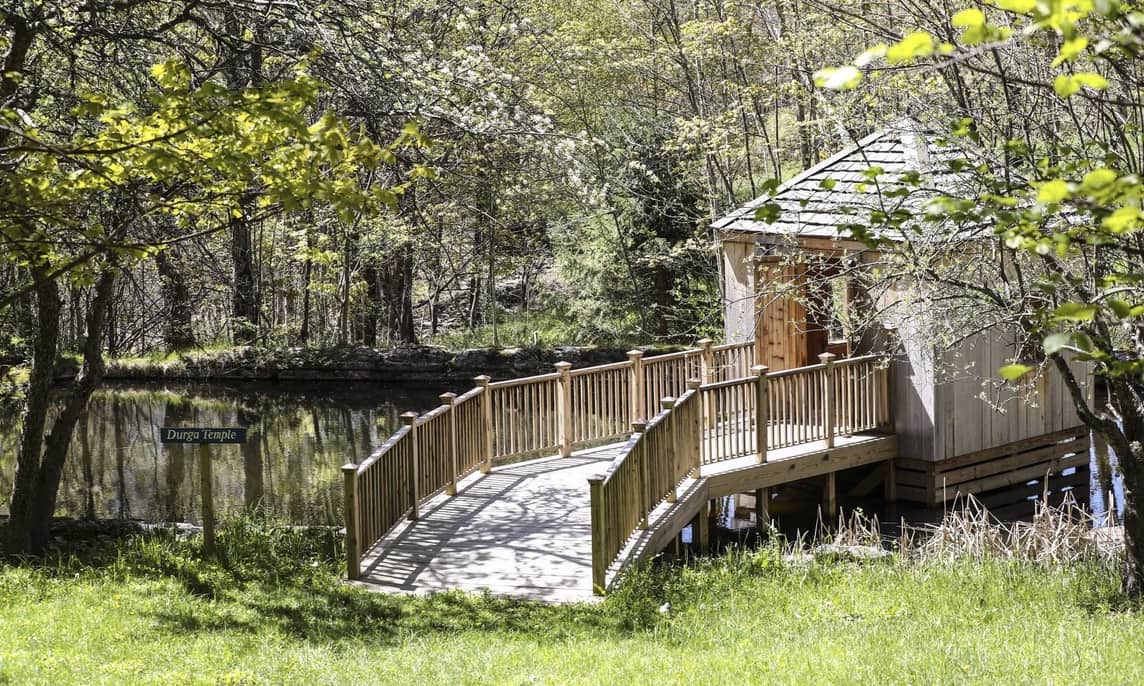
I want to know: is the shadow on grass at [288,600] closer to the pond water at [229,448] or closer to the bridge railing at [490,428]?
the bridge railing at [490,428]

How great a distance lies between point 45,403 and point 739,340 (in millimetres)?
8935

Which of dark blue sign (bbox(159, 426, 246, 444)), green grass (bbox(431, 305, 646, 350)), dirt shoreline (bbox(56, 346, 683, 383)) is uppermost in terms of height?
green grass (bbox(431, 305, 646, 350))

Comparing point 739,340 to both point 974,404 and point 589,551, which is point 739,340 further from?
point 589,551

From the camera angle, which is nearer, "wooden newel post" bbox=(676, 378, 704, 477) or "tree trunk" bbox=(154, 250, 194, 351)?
"wooden newel post" bbox=(676, 378, 704, 477)

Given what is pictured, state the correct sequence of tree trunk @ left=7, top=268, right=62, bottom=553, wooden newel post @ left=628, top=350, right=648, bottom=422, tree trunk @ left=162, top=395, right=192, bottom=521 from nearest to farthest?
tree trunk @ left=7, top=268, right=62, bottom=553 < wooden newel post @ left=628, top=350, right=648, bottom=422 < tree trunk @ left=162, top=395, right=192, bottom=521

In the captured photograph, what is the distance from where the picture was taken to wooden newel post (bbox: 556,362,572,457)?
13938 mm

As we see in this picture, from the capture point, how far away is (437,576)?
33.4 ft

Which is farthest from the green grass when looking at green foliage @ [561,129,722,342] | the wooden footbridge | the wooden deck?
the wooden deck

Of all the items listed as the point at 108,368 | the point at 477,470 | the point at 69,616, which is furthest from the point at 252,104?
the point at 108,368

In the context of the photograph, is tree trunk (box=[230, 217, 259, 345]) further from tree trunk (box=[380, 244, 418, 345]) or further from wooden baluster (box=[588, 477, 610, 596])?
wooden baluster (box=[588, 477, 610, 596])

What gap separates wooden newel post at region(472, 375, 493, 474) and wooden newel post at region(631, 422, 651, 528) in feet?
7.90

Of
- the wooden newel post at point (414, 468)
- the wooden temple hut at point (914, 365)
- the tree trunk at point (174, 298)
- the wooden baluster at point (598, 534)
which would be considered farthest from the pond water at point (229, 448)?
the wooden temple hut at point (914, 365)

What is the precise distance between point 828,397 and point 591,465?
2818 mm

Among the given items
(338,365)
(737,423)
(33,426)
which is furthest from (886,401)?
(338,365)
